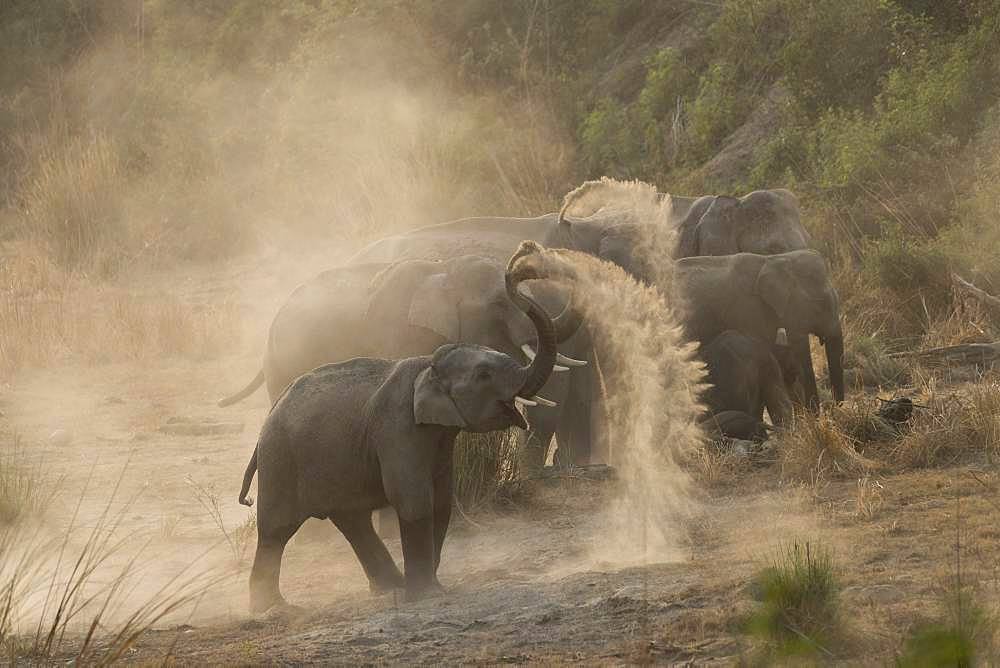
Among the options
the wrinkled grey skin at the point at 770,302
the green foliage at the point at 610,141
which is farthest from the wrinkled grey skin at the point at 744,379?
the green foliage at the point at 610,141

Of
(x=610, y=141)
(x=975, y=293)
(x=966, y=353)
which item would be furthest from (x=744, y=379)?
(x=610, y=141)

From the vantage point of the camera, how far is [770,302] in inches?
480

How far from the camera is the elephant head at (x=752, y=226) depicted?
556 inches

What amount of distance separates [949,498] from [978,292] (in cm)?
576

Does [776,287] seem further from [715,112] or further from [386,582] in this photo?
[715,112]

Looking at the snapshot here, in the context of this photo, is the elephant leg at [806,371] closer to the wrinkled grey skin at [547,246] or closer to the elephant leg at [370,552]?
the wrinkled grey skin at [547,246]

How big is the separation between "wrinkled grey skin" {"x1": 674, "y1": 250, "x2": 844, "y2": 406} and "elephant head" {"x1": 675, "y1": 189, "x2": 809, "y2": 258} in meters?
1.67

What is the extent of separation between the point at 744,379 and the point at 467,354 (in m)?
4.56

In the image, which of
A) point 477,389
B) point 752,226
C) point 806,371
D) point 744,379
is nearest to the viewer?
point 477,389

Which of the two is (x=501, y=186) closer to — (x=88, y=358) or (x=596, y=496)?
(x=88, y=358)

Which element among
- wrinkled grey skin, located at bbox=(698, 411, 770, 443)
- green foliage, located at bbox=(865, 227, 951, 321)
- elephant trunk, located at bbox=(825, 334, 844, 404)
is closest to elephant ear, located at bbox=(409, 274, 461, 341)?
wrinkled grey skin, located at bbox=(698, 411, 770, 443)

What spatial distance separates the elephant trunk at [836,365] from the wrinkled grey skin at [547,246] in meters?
1.77

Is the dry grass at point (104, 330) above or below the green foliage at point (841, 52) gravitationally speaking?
below

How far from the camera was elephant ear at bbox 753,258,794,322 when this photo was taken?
39.8 ft
